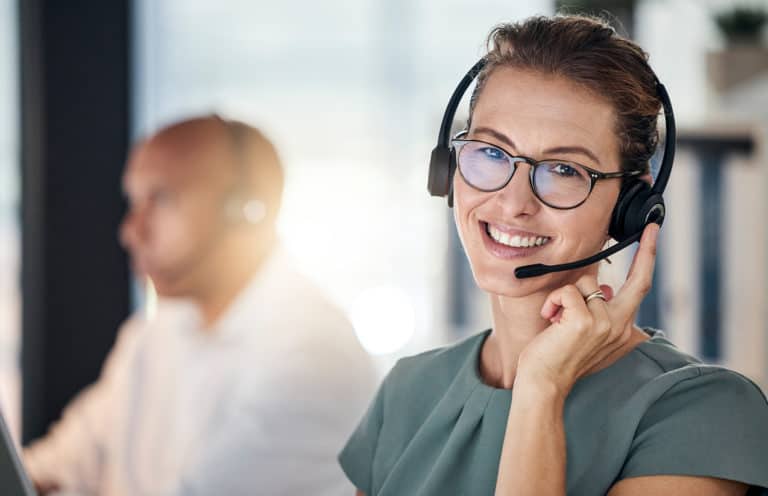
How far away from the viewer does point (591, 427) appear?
892 millimetres


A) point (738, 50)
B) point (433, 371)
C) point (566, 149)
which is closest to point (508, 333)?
point (433, 371)

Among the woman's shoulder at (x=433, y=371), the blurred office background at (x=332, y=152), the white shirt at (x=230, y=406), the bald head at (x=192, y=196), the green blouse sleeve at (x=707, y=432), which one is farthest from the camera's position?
the blurred office background at (x=332, y=152)

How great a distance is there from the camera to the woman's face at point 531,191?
899 millimetres

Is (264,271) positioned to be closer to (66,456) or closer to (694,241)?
(66,456)

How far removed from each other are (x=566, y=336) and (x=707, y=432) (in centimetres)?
16

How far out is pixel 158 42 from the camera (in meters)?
3.54

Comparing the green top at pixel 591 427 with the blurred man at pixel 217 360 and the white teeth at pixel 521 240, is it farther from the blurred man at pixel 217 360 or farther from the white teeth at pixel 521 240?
the blurred man at pixel 217 360

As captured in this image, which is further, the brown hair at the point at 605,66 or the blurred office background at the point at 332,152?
the blurred office background at the point at 332,152

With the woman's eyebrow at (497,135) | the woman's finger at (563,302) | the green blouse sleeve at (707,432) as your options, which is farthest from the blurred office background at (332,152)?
the green blouse sleeve at (707,432)

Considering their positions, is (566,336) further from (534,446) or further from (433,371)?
(433,371)

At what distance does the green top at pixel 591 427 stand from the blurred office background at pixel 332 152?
1509mm

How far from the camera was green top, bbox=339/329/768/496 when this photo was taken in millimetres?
828

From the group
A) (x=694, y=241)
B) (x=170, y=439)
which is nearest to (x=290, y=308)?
(x=170, y=439)

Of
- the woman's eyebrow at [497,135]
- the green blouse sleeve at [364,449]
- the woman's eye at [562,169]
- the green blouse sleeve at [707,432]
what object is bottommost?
the green blouse sleeve at [364,449]
